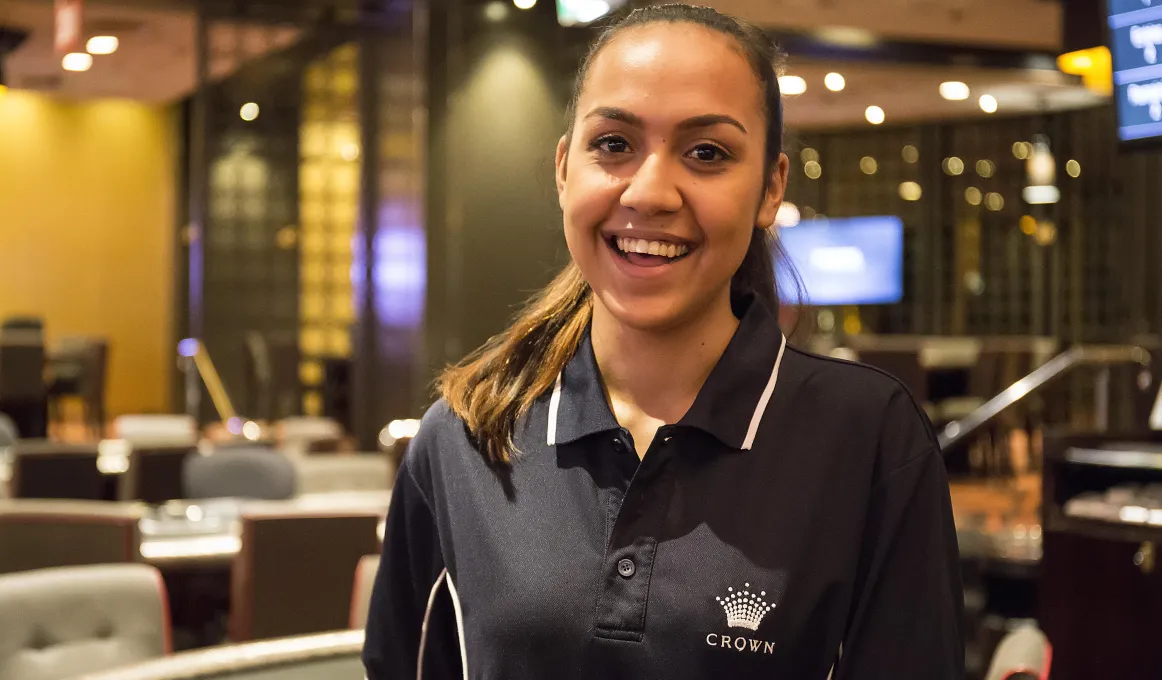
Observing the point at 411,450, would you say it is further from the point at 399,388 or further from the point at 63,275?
the point at 63,275

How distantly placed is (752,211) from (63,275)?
17.2 meters

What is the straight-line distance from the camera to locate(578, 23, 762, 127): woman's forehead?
1157 mm

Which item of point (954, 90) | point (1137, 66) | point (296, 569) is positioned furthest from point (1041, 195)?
point (296, 569)

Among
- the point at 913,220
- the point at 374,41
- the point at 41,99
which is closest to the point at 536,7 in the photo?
the point at 374,41

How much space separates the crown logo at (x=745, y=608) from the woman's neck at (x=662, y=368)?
18 centimetres

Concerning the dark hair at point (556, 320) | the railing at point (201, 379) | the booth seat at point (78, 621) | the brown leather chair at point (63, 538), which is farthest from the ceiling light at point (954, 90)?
the dark hair at point (556, 320)

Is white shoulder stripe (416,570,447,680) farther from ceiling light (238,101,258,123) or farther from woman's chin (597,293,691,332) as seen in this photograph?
ceiling light (238,101,258,123)

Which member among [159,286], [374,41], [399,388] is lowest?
[399,388]

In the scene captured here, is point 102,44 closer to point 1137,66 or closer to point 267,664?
point 1137,66

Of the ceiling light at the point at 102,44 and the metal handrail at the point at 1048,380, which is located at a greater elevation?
the ceiling light at the point at 102,44

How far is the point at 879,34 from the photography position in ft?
33.7

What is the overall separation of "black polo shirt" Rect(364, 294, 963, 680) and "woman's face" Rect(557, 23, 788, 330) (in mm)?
107

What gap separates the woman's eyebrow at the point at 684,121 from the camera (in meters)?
1.15

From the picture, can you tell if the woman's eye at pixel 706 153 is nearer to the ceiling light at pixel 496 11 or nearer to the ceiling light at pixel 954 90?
the ceiling light at pixel 496 11
